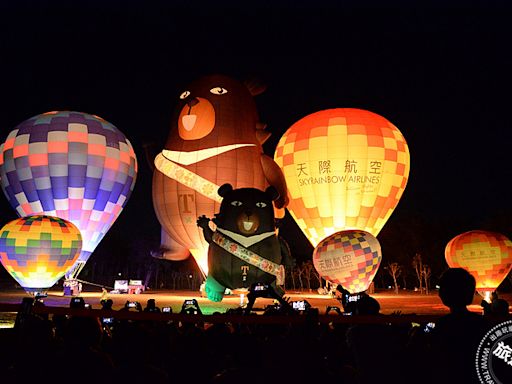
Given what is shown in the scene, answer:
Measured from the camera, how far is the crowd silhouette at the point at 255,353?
1612 mm

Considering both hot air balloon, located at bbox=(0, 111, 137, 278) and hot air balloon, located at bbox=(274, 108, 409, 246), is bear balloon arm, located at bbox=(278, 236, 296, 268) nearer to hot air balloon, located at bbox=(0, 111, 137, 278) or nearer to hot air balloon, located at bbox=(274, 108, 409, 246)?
hot air balloon, located at bbox=(274, 108, 409, 246)

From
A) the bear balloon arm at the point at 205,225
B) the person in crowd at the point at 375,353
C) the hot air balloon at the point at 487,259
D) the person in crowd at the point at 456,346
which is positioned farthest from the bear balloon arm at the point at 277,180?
the person in crowd at the point at 456,346

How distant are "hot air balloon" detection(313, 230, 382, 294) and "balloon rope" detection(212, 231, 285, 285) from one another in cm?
306

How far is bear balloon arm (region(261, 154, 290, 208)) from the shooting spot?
1328cm

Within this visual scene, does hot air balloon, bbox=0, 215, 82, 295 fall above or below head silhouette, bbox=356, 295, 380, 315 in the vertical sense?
above

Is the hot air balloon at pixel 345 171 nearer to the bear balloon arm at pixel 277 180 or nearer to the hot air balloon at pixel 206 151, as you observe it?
the hot air balloon at pixel 206 151

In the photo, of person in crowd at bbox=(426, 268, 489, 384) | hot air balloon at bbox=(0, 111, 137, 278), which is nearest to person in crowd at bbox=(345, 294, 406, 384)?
person in crowd at bbox=(426, 268, 489, 384)

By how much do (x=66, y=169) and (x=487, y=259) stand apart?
1371cm

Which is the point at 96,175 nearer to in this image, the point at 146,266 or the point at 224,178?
the point at 224,178

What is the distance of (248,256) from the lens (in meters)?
11.5

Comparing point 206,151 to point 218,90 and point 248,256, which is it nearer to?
point 218,90

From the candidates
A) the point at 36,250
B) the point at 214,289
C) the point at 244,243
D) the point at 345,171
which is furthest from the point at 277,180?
the point at 36,250

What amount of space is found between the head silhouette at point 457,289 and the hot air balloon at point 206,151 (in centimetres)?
1452

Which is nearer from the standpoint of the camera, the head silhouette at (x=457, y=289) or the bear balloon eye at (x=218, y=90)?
the head silhouette at (x=457, y=289)
